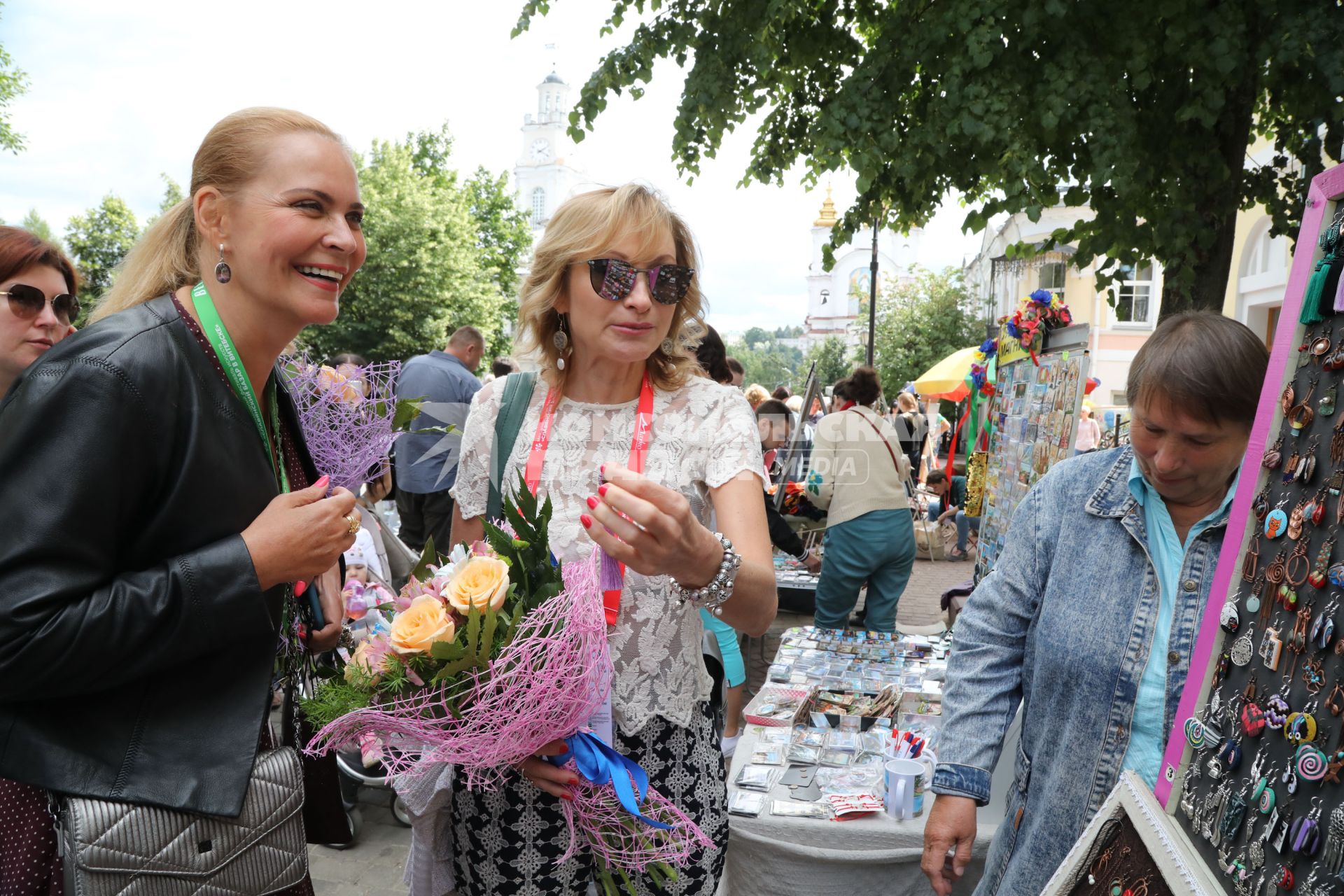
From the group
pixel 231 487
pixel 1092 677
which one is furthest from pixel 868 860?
pixel 231 487

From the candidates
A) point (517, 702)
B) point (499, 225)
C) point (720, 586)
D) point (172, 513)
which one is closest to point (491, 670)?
point (517, 702)

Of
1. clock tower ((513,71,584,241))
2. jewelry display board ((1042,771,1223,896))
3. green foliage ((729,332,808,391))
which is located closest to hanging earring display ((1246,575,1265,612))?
jewelry display board ((1042,771,1223,896))

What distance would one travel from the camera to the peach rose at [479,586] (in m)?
1.48

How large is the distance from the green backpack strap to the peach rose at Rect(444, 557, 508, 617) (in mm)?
407

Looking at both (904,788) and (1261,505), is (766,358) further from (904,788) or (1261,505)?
(1261,505)

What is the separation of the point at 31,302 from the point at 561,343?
163 centimetres

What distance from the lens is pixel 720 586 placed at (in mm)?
1572

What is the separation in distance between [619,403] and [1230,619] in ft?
3.96

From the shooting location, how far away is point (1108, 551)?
5.68 feet

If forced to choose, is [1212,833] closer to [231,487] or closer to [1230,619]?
[1230,619]

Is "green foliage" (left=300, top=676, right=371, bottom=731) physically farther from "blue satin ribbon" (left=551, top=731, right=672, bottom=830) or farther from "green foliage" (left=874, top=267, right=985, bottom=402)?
"green foliage" (left=874, top=267, right=985, bottom=402)

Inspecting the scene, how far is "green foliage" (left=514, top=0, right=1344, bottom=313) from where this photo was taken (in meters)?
3.67

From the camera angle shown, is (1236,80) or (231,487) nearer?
(231,487)

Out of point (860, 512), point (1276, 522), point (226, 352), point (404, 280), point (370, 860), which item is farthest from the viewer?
point (404, 280)
